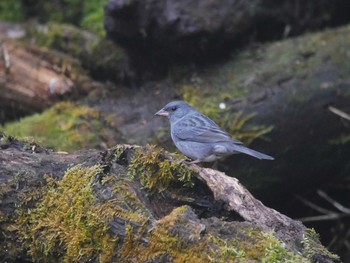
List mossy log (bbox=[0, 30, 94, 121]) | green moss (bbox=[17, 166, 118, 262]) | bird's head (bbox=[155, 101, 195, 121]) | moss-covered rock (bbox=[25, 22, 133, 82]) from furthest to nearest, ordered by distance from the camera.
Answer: moss-covered rock (bbox=[25, 22, 133, 82])
mossy log (bbox=[0, 30, 94, 121])
bird's head (bbox=[155, 101, 195, 121])
green moss (bbox=[17, 166, 118, 262])

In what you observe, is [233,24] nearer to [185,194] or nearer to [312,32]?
[312,32]

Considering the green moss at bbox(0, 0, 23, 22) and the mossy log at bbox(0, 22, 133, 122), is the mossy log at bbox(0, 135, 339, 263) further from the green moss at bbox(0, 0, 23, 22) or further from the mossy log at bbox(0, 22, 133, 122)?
the green moss at bbox(0, 0, 23, 22)

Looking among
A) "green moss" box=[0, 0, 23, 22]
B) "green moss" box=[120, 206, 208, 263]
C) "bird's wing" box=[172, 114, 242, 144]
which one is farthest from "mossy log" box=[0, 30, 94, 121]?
"green moss" box=[120, 206, 208, 263]

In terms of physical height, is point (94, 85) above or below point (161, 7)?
below

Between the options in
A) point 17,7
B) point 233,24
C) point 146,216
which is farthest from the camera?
point 17,7

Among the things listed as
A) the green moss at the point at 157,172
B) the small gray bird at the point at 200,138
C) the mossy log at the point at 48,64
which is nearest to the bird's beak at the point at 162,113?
the small gray bird at the point at 200,138

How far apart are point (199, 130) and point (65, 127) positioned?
158cm

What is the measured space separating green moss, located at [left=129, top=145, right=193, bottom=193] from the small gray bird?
138 cm

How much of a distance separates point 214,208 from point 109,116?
125 inches

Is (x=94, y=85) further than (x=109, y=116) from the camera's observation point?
Yes

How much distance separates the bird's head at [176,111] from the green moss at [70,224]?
91.8 inches

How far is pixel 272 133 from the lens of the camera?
21.4ft

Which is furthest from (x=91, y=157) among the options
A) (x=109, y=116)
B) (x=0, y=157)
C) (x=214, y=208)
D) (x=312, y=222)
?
(x=312, y=222)

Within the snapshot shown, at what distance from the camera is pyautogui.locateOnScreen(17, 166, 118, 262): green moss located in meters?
3.47
